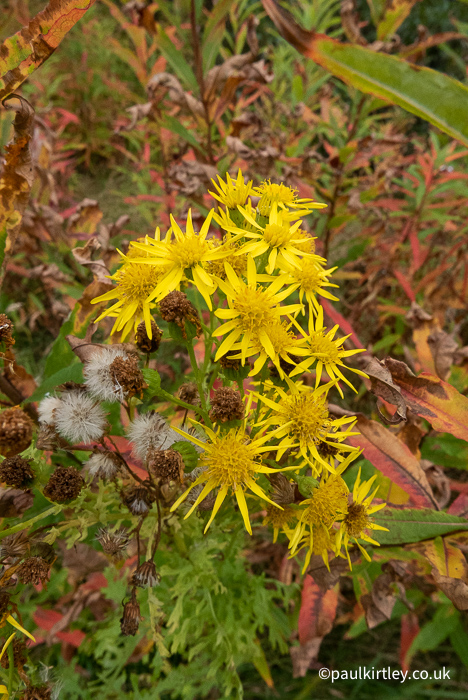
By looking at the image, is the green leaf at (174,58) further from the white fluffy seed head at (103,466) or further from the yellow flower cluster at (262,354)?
the white fluffy seed head at (103,466)

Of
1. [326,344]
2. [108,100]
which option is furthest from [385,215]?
[108,100]

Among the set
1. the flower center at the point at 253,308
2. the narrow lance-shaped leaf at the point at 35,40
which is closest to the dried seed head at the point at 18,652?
the flower center at the point at 253,308

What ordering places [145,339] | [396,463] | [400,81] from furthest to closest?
[396,463]
[145,339]
[400,81]

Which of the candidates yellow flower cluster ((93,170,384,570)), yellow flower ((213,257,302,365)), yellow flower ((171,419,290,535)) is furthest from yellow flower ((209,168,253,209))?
yellow flower ((171,419,290,535))

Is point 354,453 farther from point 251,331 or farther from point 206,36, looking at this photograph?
point 206,36

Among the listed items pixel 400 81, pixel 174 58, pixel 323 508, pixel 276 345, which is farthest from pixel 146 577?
pixel 174 58

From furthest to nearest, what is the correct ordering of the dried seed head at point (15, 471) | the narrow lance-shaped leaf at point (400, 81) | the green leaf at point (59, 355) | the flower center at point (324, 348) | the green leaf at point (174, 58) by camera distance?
1. the green leaf at point (174, 58)
2. the green leaf at point (59, 355)
3. the flower center at point (324, 348)
4. the dried seed head at point (15, 471)
5. the narrow lance-shaped leaf at point (400, 81)

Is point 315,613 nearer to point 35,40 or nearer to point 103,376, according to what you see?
point 103,376
